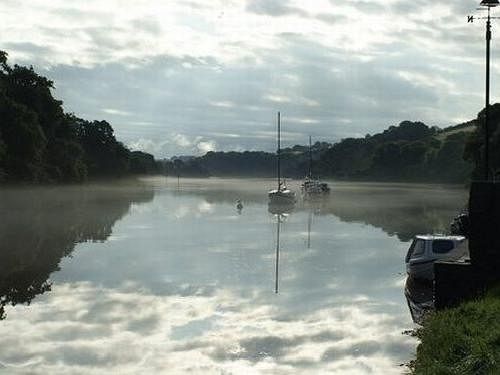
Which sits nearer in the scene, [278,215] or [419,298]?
[419,298]

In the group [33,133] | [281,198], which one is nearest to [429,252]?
[281,198]

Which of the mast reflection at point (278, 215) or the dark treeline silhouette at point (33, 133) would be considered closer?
the mast reflection at point (278, 215)

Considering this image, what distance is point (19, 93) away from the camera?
316ft

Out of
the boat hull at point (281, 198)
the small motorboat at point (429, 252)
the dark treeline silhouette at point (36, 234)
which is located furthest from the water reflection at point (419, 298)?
the boat hull at point (281, 198)

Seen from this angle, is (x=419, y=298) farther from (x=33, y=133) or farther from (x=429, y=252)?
(x=33, y=133)

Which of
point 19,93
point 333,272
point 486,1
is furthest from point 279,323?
point 19,93

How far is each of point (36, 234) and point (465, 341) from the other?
39.7m

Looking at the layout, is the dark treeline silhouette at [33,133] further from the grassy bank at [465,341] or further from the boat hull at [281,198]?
the grassy bank at [465,341]

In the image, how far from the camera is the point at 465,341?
1298cm

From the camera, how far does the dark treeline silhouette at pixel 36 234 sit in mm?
26609

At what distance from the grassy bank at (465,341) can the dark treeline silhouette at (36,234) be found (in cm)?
1343

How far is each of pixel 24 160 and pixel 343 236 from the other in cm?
5737

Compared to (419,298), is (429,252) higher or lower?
higher

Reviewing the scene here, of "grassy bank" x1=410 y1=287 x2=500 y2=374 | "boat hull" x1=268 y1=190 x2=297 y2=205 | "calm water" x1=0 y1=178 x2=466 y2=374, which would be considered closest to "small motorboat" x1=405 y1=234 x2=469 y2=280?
"calm water" x1=0 y1=178 x2=466 y2=374
